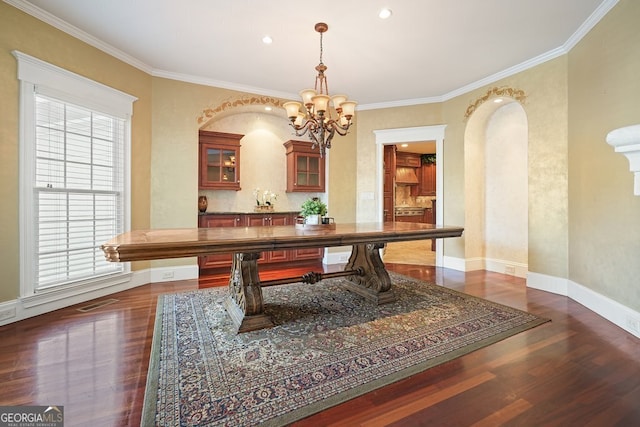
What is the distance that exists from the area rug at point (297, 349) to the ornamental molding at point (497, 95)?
9.33 ft

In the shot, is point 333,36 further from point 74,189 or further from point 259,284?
point 74,189

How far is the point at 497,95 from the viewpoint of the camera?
13.7 feet

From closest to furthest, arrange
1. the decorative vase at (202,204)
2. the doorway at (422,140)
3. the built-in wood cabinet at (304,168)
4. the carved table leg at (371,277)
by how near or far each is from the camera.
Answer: the carved table leg at (371,277) < the decorative vase at (202,204) < the doorway at (422,140) < the built-in wood cabinet at (304,168)

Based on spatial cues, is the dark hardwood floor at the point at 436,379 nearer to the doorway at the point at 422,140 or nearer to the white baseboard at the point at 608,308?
the white baseboard at the point at 608,308

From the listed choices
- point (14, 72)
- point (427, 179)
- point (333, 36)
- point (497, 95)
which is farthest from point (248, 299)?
point (427, 179)

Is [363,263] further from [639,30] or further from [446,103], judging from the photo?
[446,103]

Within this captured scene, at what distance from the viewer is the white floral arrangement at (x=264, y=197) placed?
5207 millimetres

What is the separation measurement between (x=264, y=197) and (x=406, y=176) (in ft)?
17.8

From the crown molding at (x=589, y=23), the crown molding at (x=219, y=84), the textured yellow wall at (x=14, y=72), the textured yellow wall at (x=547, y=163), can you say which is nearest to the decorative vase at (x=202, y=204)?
the crown molding at (x=219, y=84)

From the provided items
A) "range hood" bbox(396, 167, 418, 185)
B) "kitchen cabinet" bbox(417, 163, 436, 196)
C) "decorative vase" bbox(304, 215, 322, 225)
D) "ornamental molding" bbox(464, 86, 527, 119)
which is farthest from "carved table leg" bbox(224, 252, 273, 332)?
"kitchen cabinet" bbox(417, 163, 436, 196)

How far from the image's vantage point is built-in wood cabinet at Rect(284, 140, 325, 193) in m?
5.16

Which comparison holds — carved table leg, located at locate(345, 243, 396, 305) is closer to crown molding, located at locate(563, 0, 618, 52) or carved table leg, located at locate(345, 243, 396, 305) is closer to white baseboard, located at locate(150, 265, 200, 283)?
white baseboard, located at locate(150, 265, 200, 283)

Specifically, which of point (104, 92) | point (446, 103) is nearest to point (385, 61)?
point (446, 103)

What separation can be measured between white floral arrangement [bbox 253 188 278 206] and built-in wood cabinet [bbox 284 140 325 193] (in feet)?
1.12
